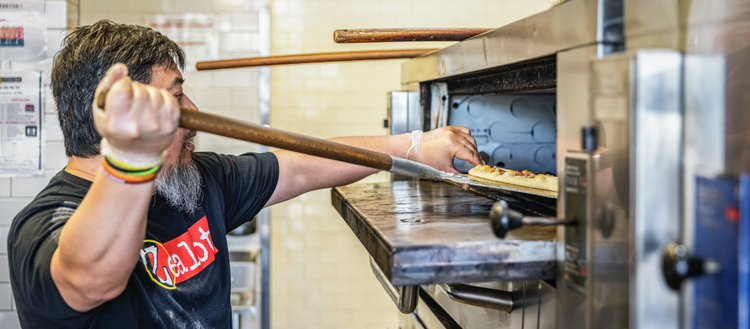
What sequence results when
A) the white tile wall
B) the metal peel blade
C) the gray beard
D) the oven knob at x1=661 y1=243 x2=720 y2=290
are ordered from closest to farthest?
the oven knob at x1=661 y1=243 x2=720 y2=290
the metal peel blade
the gray beard
the white tile wall

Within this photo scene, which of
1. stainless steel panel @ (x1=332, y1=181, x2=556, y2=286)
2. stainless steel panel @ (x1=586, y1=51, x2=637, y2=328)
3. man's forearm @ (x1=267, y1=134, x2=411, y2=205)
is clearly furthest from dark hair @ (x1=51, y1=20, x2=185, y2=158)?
stainless steel panel @ (x1=586, y1=51, x2=637, y2=328)

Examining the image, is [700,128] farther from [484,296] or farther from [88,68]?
[88,68]

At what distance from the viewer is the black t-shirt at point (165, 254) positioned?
45.6 inches

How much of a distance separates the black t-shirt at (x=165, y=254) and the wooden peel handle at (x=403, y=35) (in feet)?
1.57

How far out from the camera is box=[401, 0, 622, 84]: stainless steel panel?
88 cm

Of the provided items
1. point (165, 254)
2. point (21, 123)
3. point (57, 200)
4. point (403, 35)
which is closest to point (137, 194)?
point (57, 200)

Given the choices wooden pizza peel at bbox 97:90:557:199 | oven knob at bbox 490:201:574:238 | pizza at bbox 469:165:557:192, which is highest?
wooden pizza peel at bbox 97:90:557:199

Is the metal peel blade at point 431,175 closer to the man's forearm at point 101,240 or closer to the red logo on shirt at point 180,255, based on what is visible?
the man's forearm at point 101,240

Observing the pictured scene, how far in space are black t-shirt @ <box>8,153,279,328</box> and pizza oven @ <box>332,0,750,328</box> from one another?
61 centimetres

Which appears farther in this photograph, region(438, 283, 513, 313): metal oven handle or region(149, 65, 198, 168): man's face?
region(149, 65, 198, 168): man's face

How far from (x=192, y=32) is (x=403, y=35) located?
1942mm

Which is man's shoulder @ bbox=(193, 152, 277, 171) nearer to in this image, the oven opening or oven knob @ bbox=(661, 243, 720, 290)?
the oven opening

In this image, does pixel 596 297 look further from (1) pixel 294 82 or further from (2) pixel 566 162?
(1) pixel 294 82

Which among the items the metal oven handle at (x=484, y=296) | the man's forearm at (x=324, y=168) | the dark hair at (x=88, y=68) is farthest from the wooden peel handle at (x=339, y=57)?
the metal oven handle at (x=484, y=296)
